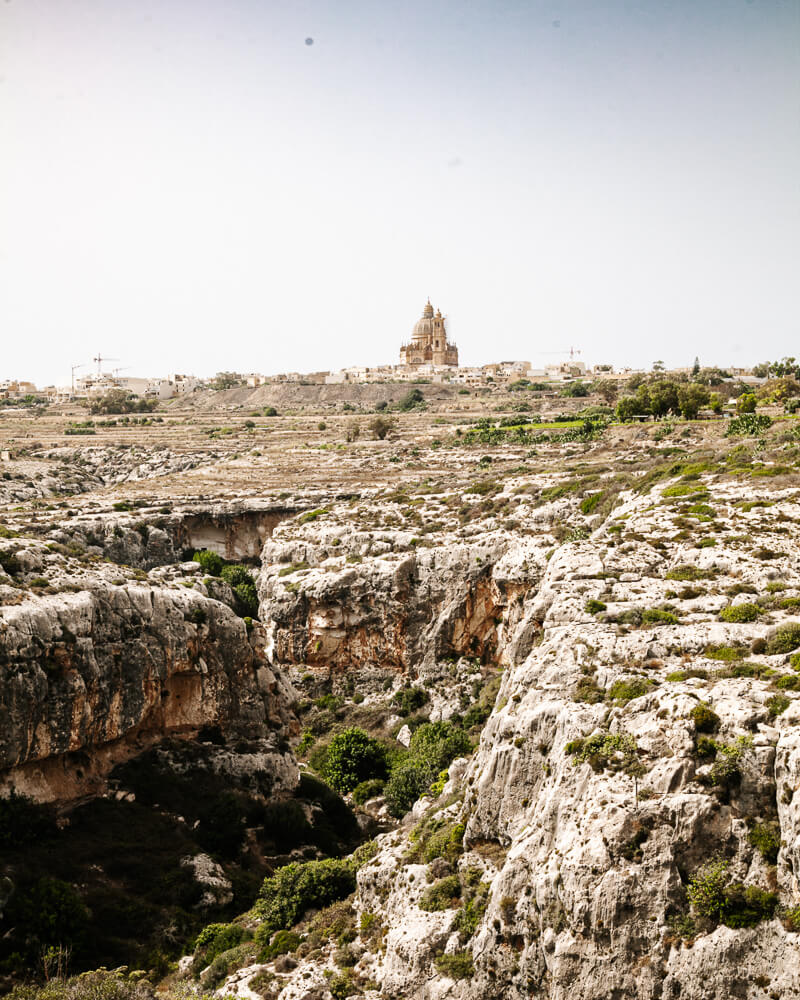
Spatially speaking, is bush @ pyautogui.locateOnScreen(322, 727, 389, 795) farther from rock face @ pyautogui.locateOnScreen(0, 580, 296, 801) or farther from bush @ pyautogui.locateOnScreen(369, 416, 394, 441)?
bush @ pyautogui.locateOnScreen(369, 416, 394, 441)

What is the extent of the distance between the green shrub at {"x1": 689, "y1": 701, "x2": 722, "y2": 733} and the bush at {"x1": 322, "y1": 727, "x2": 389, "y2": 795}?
23347mm

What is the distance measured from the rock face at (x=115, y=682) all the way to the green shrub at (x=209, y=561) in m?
21.5

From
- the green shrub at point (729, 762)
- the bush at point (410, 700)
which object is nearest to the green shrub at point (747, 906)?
the green shrub at point (729, 762)

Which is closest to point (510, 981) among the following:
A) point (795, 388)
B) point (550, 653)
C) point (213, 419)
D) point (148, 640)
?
point (550, 653)

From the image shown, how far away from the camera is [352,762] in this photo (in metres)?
37.2

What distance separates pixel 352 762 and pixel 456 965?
781 inches

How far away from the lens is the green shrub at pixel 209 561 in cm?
5772

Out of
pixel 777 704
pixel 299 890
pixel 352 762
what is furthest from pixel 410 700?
pixel 777 704

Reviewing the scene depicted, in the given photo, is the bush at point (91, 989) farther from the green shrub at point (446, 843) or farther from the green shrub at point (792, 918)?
the green shrub at point (792, 918)

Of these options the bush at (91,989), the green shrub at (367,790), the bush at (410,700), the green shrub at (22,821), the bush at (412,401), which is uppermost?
the bush at (412,401)

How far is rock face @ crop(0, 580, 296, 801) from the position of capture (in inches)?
1021

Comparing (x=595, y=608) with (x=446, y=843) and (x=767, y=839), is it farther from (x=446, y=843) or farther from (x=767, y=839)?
(x=767, y=839)

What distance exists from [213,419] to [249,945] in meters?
122

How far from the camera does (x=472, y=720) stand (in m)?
37.8
